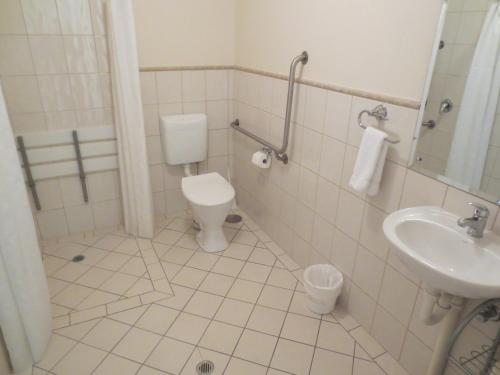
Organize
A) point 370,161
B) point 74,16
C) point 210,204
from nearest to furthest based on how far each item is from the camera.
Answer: point 370,161 → point 74,16 → point 210,204

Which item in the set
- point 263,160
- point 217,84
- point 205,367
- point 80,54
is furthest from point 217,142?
point 205,367

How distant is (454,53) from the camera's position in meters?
1.31

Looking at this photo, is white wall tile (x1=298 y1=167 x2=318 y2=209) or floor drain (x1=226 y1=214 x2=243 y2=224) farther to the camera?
floor drain (x1=226 y1=214 x2=243 y2=224)

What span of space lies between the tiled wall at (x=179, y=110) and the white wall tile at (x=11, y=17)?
0.77 meters

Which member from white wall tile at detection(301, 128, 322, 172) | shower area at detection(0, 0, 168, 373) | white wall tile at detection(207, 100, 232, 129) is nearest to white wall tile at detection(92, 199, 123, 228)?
shower area at detection(0, 0, 168, 373)

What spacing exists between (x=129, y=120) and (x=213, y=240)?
102cm

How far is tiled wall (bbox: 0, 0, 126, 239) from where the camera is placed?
2.12m

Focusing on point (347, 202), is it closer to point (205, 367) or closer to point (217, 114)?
point (205, 367)

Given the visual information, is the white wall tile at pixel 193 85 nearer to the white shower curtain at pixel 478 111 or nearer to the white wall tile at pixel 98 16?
the white wall tile at pixel 98 16

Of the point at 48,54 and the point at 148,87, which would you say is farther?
the point at 148,87

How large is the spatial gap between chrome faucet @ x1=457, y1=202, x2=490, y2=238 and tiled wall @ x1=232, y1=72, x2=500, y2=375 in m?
0.06

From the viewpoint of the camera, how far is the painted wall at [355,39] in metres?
1.38

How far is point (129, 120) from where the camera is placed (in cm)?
233

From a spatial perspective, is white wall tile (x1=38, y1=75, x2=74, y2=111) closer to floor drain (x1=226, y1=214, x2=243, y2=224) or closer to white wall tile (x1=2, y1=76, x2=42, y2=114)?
white wall tile (x1=2, y1=76, x2=42, y2=114)
